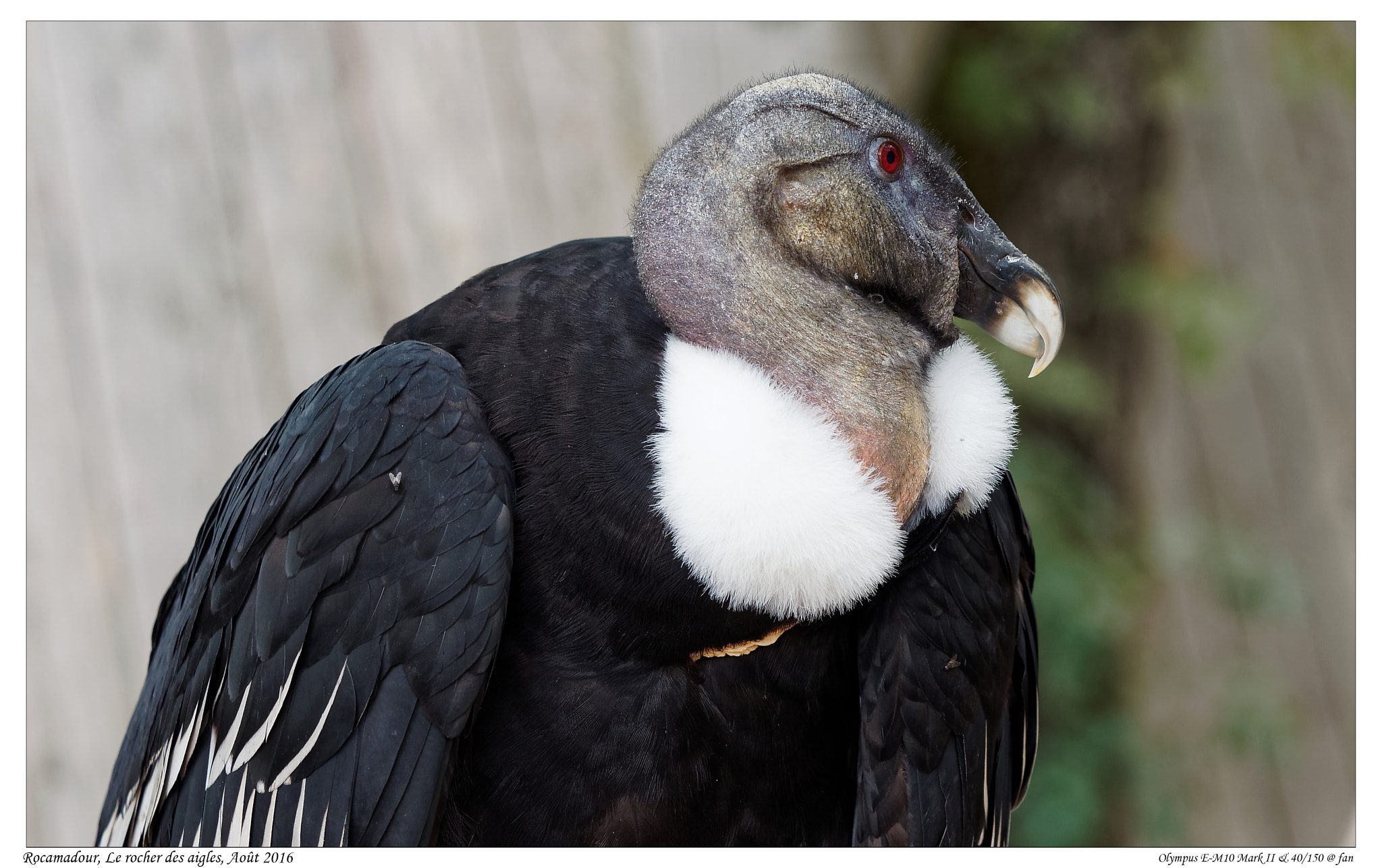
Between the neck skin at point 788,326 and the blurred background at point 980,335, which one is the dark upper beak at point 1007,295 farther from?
the blurred background at point 980,335

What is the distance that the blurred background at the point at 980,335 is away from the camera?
9.46 feet

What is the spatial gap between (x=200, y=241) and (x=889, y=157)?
6.50 ft

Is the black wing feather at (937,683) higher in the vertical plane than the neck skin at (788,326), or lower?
lower

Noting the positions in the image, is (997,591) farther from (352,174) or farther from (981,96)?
(981,96)

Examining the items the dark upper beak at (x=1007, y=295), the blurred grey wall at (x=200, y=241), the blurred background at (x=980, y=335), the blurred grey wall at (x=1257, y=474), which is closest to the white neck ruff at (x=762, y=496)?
the dark upper beak at (x=1007, y=295)

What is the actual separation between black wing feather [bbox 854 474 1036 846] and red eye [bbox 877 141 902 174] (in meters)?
0.59

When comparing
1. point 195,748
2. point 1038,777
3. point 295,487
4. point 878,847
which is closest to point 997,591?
point 878,847

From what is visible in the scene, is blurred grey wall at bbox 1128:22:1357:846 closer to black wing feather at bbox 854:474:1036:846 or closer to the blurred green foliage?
the blurred green foliage

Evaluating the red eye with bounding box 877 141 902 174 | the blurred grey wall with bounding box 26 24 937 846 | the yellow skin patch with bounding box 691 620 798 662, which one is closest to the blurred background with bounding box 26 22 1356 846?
the blurred grey wall with bounding box 26 24 937 846

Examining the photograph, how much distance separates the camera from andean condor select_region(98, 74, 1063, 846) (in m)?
1.67

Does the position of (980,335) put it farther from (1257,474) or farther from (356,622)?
(356,622)

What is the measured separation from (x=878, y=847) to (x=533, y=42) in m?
2.49

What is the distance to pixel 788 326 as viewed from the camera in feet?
5.62

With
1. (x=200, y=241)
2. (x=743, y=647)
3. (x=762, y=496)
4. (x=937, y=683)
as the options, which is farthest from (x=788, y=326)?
(x=200, y=241)
